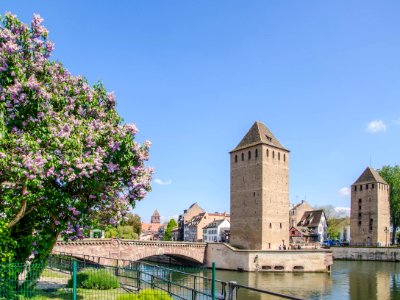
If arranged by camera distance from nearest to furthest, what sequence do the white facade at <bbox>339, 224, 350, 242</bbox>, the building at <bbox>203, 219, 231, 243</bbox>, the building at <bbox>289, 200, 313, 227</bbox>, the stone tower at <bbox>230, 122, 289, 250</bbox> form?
the stone tower at <bbox>230, 122, 289, 250</bbox> → the building at <bbox>203, 219, 231, 243</bbox> → the building at <bbox>289, 200, 313, 227</bbox> → the white facade at <bbox>339, 224, 350, 242</bbox>

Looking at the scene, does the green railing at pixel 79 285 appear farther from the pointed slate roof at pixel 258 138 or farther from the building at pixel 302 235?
the building at pixel 302 235

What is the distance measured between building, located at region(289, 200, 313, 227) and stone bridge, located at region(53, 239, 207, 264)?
1672 inches

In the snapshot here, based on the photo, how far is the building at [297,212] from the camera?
3538 inches

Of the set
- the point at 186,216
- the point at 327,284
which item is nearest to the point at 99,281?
the point at 327,284

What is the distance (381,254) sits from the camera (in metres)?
63.9

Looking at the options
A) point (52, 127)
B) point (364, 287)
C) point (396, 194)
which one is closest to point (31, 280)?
point (52, 127)

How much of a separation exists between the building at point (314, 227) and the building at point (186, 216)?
30.9 metres

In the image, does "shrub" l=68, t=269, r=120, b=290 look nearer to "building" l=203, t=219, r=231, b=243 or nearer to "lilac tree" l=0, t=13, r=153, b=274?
"lilac tree" l=0, t=13, r=153, b=274

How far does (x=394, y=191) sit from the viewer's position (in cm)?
8406

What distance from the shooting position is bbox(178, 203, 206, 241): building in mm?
107500

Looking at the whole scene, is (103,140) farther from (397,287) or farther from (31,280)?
(397,287)

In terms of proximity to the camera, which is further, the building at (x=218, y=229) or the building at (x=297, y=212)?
the building at (x=297, y=212)

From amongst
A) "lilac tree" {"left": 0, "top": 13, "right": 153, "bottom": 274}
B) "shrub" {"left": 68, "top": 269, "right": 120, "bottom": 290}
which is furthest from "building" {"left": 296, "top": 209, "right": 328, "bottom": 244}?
"lilac tree" {"left": 0, "top": 13, "right": 153, "bottom": 274}

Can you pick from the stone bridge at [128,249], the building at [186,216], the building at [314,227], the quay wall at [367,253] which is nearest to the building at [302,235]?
the building at [314,227]
